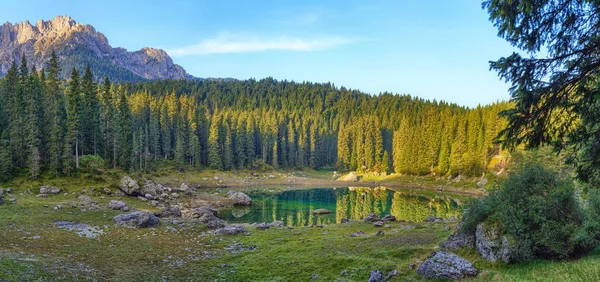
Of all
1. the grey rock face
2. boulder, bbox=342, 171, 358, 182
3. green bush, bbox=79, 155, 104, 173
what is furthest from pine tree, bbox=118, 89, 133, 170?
boulder, bbox=342, 171, 358, 182

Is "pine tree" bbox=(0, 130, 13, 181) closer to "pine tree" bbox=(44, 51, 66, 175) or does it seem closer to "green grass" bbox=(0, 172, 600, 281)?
"pine tree" bbox=(44, 51, 66, 175)

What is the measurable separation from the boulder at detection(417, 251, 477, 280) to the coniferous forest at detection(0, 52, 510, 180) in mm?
10610

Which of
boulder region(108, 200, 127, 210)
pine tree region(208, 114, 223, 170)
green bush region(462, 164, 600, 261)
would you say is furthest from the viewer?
pine tree region(208, 114, 223, 170)

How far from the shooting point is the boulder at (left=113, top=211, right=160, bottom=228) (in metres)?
35.6

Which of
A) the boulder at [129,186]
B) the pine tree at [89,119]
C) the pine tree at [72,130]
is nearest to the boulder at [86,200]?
the boulder at [129,186]

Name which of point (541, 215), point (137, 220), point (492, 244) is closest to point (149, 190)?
point (137, 220)

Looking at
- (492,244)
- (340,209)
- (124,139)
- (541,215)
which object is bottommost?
(340,209)

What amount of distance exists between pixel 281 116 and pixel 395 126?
A: 178 ft

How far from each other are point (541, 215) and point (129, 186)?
177ft

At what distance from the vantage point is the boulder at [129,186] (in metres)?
54.5

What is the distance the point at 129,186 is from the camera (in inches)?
2163

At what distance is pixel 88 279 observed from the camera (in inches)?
762

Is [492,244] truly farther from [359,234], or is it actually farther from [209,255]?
[209,255]

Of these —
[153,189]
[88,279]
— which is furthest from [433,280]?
[153,189]
